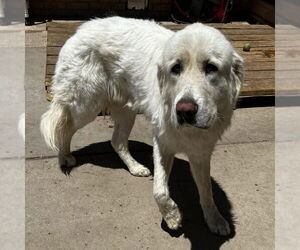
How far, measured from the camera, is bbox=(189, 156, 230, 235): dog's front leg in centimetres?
357

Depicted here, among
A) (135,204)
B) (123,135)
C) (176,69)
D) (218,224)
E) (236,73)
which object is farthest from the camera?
(123,135)

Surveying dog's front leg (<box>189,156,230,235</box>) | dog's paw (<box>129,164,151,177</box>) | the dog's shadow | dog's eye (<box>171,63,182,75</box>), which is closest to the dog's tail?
the dog's shadow

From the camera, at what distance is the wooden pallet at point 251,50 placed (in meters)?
5.61

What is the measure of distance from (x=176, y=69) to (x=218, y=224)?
129 cm

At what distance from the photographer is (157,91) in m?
3.46

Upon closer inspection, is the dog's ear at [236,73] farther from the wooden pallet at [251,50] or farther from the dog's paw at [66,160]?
the wooden pallet at [251,50]

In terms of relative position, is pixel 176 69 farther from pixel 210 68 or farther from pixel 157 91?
A: pixel 157 91

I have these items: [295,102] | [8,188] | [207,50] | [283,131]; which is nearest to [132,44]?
[207,50]

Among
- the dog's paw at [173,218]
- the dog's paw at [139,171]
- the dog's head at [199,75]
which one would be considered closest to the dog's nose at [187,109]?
the dog's head at [199,75]

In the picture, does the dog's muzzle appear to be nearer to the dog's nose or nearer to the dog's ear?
the dog's nose

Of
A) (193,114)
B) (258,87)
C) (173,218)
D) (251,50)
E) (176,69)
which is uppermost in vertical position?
(176,69)

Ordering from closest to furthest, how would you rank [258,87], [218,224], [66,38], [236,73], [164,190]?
1. [236,73]
2. [164,190]
3. [218,224]
4. [258,87]
5. [66,38]

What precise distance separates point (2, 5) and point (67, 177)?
17.7 feet

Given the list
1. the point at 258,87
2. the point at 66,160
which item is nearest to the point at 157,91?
the point at 66,160
